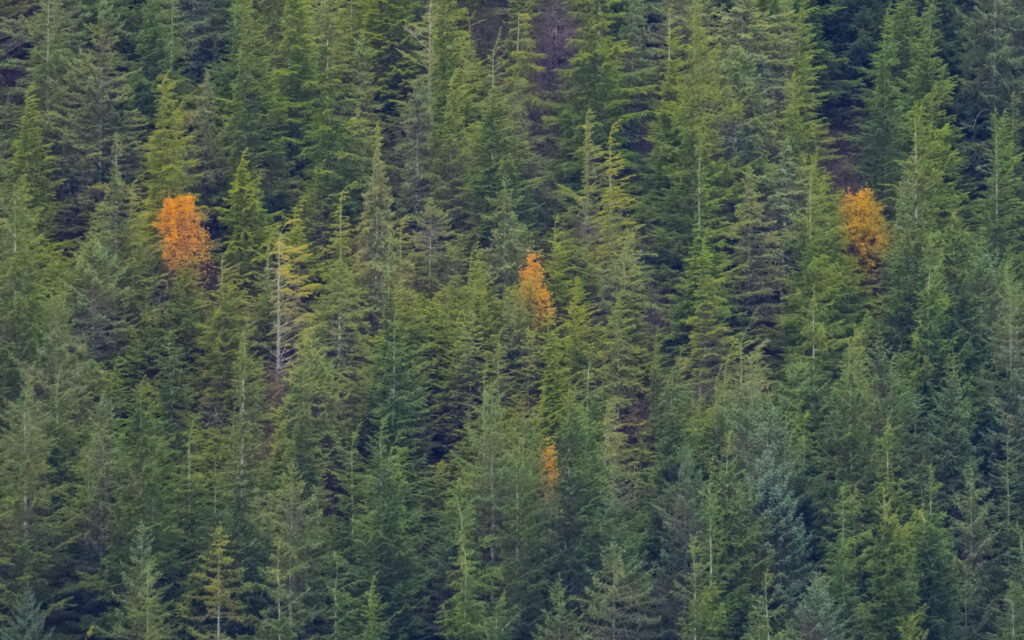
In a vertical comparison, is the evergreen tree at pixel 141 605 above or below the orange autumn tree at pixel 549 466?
below

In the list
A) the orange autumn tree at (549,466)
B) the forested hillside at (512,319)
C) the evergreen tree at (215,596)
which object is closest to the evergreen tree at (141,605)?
the forested hillside at (512,319)

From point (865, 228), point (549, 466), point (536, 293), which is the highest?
point (865, 228)

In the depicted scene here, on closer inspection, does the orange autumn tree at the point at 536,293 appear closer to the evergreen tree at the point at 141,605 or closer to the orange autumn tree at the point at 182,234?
the orange autumn tree at the point at 182,234

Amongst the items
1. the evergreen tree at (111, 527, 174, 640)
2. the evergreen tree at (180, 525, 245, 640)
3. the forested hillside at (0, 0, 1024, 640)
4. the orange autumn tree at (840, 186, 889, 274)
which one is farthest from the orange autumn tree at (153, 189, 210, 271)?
the orange autumn tree at (840, 186, 889, 274)

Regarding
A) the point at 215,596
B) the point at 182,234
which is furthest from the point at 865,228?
the point at 215,596

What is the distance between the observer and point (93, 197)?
3553 inches

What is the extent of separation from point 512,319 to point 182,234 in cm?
1702

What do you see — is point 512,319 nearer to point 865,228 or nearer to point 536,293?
point 536,293

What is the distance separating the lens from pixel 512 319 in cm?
7962

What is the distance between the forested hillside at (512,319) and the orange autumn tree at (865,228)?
25 cm

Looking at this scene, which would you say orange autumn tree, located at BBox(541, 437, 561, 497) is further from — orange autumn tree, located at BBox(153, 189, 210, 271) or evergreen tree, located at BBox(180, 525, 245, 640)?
orange autumn tree, located at BBox(153, 189, 210, 271)

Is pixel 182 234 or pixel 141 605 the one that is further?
pixel 182 234

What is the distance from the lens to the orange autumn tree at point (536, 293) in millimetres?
81438

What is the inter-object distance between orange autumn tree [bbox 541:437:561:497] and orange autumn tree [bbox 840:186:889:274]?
19.8 meters
